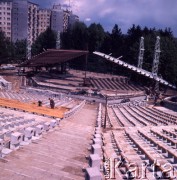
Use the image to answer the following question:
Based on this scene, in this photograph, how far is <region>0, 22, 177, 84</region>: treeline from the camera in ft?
195

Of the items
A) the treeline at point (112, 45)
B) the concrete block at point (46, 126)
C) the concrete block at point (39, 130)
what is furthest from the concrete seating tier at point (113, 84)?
the concrete block at point (39, 130)

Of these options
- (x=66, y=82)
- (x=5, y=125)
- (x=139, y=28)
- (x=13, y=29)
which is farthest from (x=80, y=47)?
(x=5, y=125)

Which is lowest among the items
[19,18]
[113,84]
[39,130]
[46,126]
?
[113,84]

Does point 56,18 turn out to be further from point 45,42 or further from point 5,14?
point 45,42

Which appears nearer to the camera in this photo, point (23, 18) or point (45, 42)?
point (45, 42)

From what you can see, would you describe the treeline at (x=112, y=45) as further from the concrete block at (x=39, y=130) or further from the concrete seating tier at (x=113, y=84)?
the concrete block at (x=39, y=130)

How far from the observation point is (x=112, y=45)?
8088 centimetres

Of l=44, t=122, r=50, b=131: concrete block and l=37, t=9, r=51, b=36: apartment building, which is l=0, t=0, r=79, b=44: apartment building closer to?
l=37, t=9, r=51, b=36: apartment building

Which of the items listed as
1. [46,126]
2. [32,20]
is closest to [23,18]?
[32,20]

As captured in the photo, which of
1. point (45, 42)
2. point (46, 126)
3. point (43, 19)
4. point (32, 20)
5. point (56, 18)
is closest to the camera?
point (46, 126)

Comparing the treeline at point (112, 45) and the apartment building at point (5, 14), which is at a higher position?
the apartment building at point (5, 14)

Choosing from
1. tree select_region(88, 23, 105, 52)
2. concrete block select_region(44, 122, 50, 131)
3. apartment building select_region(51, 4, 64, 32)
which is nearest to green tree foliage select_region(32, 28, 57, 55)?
tree select_region(88, 23, 105, 52)

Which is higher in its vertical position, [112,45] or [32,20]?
[32,20]

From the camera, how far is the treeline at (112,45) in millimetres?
59469
